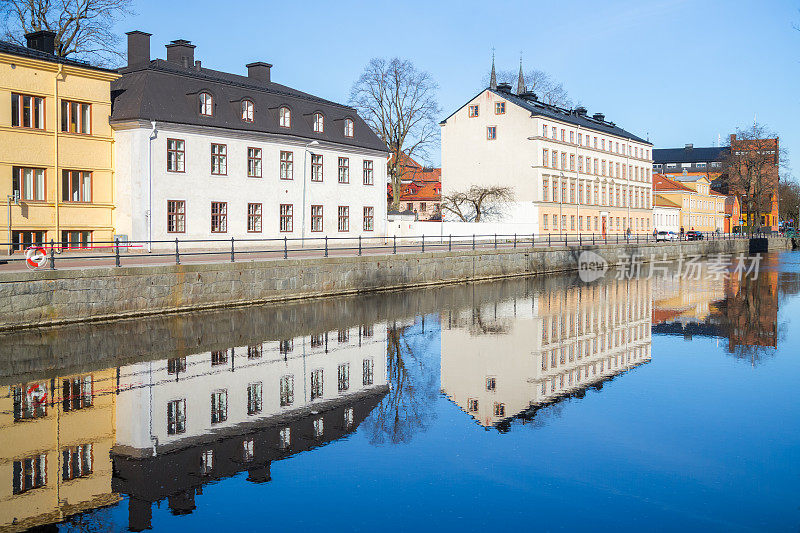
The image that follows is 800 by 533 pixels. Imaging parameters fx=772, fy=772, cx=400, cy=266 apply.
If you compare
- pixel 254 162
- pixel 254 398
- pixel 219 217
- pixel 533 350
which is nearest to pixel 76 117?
pixel 219 217

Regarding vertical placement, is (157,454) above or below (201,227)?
below

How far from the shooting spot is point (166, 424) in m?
11.6

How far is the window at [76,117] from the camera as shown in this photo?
110ft

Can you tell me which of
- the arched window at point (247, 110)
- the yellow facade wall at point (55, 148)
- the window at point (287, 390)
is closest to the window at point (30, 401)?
the window at point (287, 390)

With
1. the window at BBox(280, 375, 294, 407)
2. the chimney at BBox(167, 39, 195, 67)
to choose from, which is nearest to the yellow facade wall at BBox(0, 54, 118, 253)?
the chimney at BBox(167, 39, 195, 67)

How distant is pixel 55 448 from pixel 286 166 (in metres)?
33.8

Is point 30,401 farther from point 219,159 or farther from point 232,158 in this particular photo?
point 232,158

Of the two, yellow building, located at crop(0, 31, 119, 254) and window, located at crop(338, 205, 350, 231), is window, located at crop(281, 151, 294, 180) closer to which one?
window, located at crop(338, 205, 350, 231)

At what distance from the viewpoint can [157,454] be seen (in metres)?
10.2

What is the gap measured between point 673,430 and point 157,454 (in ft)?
24.6

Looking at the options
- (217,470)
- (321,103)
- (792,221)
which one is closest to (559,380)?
(217,470)

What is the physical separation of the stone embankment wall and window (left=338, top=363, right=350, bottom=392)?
872 centimetres

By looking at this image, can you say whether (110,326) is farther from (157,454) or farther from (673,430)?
(673,430)

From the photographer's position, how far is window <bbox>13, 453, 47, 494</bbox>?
888 centimetres
